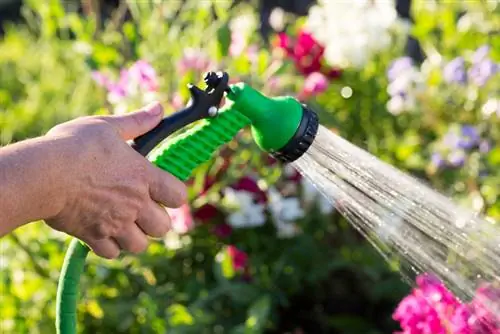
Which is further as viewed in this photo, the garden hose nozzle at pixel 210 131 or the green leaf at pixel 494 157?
the green leaf at pixel 494 157

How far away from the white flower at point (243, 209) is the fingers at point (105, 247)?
0.94 m

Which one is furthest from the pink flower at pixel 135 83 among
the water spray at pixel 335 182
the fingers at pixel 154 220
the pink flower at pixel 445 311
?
the fingers at pixel 154 220

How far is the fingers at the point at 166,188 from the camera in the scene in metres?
1.23

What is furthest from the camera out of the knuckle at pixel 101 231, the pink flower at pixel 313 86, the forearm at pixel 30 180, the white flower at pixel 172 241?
the pink flower at pixel 313 86

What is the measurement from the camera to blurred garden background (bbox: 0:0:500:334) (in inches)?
83.4

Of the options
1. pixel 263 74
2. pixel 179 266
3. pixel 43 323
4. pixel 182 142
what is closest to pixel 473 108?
pixel 263 74

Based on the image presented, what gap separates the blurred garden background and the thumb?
720 mm

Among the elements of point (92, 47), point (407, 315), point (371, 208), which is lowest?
point (92, 47)

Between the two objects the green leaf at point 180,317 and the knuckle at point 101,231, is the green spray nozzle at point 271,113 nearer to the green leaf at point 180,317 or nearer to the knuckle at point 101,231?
the knuckle at point 101,231

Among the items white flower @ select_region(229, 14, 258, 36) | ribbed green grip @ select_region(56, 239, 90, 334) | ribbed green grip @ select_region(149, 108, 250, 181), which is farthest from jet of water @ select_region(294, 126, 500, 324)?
white flower @ select_region(229, 14, 258, 36)

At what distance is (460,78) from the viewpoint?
99.9 inches

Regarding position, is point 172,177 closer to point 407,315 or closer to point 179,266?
point 407,315

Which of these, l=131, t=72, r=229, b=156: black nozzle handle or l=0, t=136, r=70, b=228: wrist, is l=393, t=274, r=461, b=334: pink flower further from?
l=0, t=136, r=70, b=228: wrist

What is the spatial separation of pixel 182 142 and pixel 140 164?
0.09 metres
